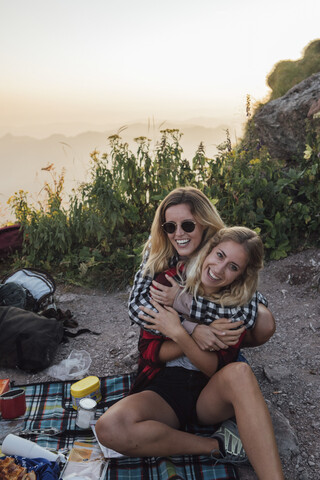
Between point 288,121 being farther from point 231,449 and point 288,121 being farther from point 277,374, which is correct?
point 231,449

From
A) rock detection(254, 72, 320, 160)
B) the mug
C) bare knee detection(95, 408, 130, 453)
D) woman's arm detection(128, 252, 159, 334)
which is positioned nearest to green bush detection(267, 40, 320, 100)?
rock detection(254, 72, 320, 160)

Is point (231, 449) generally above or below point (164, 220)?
below

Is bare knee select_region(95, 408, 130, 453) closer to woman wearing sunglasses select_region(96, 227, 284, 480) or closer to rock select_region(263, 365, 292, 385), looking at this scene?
woman wearing sunglasses select_region(96, 227, 284, 480)

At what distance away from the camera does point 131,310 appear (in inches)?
113

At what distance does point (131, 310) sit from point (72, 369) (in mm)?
1155

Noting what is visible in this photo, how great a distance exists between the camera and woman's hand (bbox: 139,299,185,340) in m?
2.61

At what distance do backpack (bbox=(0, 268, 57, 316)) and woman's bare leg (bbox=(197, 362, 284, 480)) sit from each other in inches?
84.7

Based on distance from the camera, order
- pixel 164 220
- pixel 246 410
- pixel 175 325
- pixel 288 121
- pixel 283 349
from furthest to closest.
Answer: pixel 288 121
pixel 283 349
pixel 164 220
pixel 175 325
pixel 246 410

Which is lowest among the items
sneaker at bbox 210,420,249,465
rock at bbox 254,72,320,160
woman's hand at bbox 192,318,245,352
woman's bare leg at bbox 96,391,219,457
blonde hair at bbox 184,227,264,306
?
sneaker at bbox 210,420,249,465

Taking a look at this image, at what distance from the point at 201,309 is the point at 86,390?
1.04m

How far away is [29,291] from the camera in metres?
4.41

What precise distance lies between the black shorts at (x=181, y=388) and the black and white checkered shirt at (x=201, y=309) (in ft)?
0.94

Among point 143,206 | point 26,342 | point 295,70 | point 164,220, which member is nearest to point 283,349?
point 164,220

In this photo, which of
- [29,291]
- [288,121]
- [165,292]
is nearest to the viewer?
[165,292]
